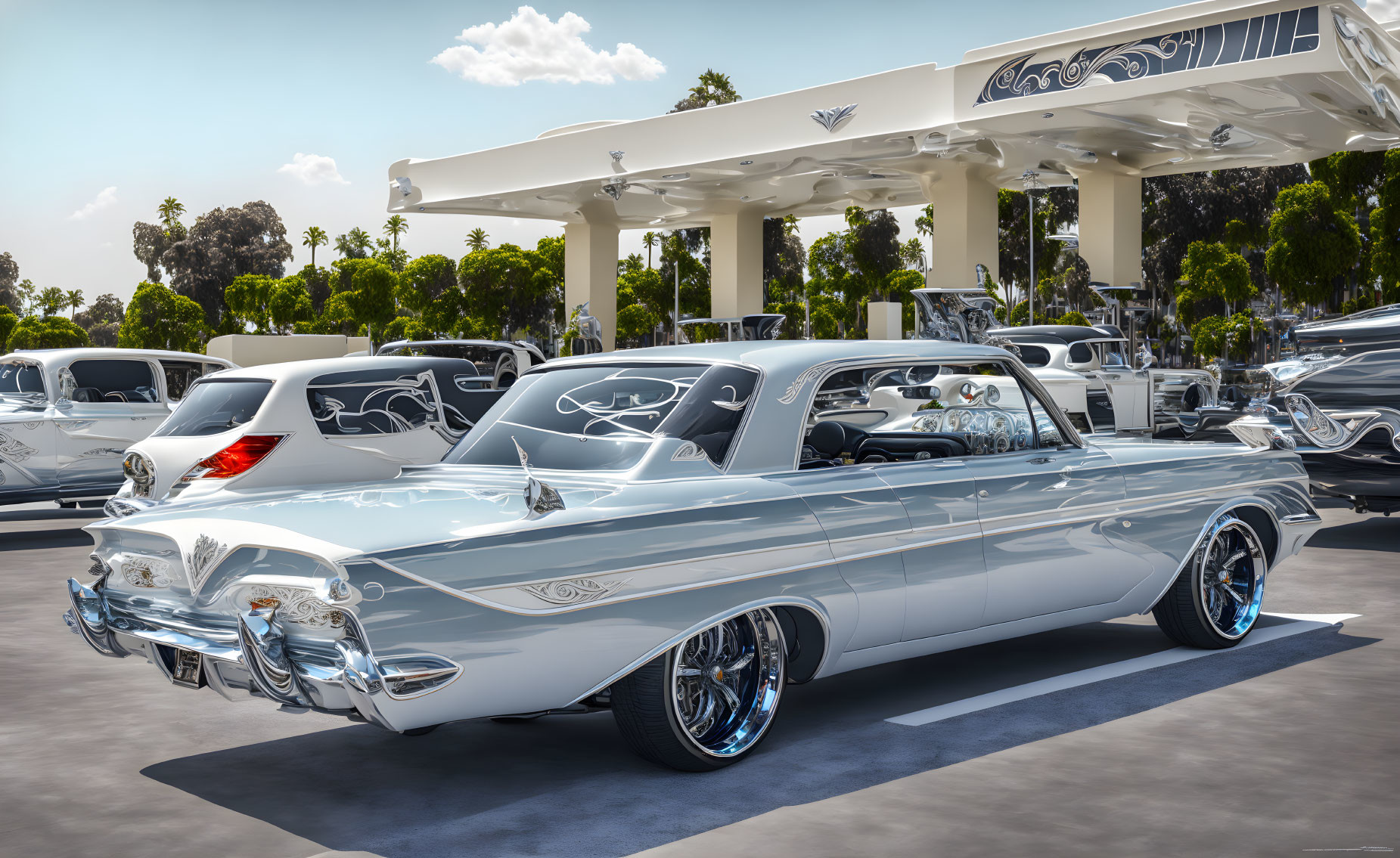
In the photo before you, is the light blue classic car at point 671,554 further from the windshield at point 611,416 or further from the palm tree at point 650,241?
the palm tree at point 650,241

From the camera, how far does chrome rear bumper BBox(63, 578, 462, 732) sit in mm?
3736

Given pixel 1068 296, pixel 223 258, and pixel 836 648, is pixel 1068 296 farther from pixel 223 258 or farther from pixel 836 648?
pixel 836 648

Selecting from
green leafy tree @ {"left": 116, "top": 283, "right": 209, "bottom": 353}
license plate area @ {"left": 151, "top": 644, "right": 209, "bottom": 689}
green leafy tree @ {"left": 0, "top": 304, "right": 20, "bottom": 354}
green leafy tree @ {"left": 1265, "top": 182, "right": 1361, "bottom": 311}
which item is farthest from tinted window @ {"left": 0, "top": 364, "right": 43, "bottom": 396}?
green leafy tree @ {"left": 0, "top": 304, "right": 20, "bottom": 354}

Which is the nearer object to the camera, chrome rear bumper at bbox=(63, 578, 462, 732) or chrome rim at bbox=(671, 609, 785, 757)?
chrome rear bumper at bbox=(63, 578, 462, 732)

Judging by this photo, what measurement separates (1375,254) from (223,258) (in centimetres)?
7689

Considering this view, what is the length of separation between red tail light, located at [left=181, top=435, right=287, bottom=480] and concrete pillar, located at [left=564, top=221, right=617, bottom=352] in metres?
34.2

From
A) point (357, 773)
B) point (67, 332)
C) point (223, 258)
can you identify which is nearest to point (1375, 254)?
point (357, 773)

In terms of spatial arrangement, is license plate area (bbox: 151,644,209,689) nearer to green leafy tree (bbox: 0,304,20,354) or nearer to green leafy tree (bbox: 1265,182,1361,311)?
green leafy tree (bbox: 1265,182,1361,311)

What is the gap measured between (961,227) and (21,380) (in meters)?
24.6

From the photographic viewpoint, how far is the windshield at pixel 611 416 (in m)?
4.80

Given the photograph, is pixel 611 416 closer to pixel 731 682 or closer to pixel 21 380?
pixel 731 682

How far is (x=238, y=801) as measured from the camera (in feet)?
14.4

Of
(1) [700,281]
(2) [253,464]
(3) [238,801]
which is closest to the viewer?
(3) [238,801]

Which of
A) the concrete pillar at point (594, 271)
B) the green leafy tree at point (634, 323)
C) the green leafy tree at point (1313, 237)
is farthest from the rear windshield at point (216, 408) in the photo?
the green leafy tree at point (634, 323)
